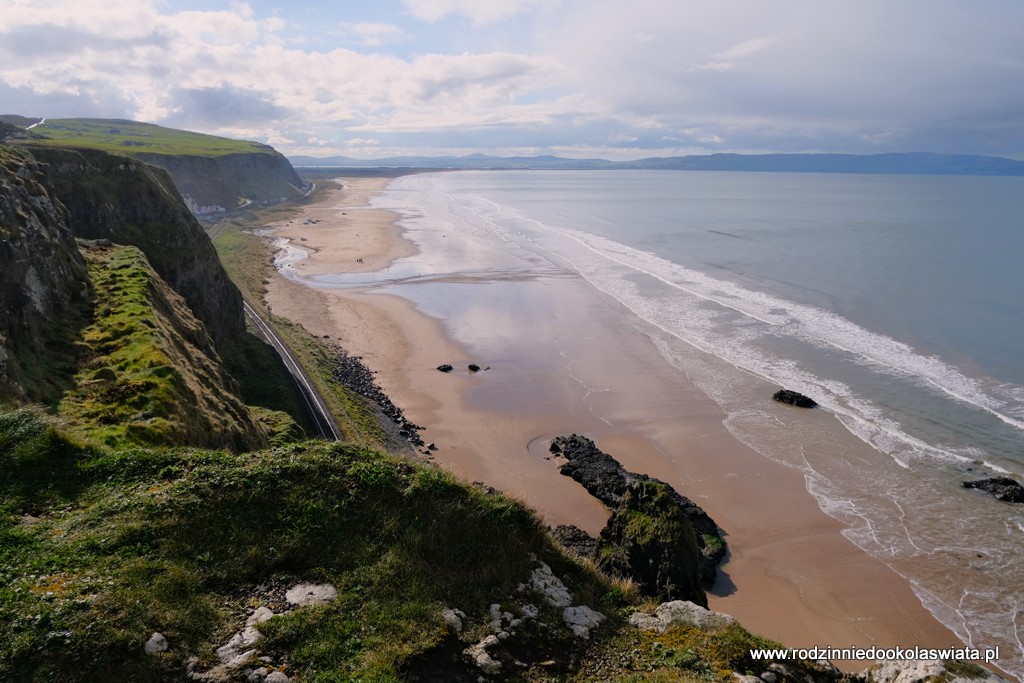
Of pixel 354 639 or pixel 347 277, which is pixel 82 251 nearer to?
pixel 354 639

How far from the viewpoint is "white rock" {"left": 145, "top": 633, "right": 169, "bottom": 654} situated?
760 centimetres

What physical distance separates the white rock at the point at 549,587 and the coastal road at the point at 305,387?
58.7ft

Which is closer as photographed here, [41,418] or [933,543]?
[41,418]

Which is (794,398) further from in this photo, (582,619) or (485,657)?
(485,657)

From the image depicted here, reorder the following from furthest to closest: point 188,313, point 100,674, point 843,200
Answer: point 843,200, point 188,313, point 100,674

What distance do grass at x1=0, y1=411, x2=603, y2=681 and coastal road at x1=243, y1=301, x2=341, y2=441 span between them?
1598cm

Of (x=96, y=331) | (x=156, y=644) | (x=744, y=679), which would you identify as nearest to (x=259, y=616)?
(x=156, y=644)

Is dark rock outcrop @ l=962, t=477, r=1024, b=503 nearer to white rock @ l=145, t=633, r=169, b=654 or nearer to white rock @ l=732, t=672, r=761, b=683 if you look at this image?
white rock @ l=732, t=672, r=761, b=683

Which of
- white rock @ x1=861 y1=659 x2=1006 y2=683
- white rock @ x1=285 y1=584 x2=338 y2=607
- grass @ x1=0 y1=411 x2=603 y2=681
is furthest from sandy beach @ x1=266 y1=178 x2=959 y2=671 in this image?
white rock @ x1=861 y1=659 x2=1006 y2=683

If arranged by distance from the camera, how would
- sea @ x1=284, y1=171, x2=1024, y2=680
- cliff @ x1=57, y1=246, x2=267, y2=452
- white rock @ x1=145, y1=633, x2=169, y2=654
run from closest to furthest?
1. white rock @ x1=145, y1=633, x2=169, y2=654
2. cliff @ x1=57, y1=246, x2=267, y2=452
3. sea @ x1=284, y1=171, x2=1024, y2=680

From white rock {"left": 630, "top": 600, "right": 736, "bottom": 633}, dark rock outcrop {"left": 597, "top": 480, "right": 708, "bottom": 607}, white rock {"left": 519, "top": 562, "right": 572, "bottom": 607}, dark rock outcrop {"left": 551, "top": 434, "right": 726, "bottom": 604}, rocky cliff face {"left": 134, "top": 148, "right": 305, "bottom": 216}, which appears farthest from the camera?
rocky cliff face {"left": 134, "top": 148, "right": 305, "bottom": 216}

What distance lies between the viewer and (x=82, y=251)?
2689cm

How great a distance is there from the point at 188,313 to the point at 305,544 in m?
22.8

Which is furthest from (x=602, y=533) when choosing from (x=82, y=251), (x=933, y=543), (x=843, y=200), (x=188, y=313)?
(x=843, y=200)
